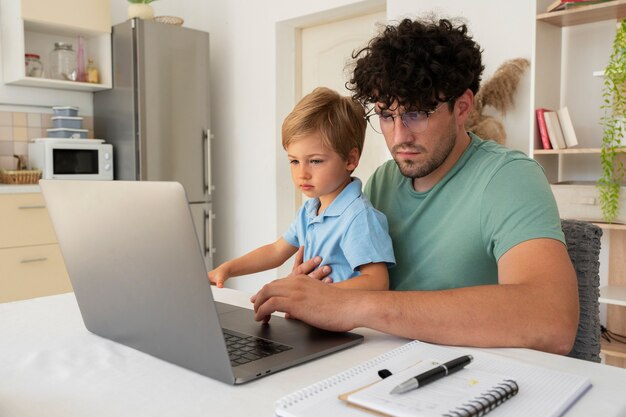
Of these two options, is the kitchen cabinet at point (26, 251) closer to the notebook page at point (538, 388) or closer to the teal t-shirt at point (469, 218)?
the teal t-shirt at point (469, 218)

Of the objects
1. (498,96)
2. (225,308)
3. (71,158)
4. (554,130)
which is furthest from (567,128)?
(71,158)

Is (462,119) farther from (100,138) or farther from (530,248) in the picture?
(100,138)

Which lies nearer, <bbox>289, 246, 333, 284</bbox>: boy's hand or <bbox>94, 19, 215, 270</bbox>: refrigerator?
<bbox>289, 246, 333, 284</bbox>: boy's hand

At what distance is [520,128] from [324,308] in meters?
2.19

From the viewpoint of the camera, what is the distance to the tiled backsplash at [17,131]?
3.78 meters

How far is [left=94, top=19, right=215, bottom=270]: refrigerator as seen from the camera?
3.72 meters

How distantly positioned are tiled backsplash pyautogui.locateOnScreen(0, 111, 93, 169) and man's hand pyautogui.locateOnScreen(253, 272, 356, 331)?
3.32 metres

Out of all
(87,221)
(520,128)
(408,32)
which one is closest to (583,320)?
(408,32)

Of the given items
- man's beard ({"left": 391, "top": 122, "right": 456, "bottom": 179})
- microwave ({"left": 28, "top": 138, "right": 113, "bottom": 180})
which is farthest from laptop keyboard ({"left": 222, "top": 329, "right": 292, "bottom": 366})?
microwave ({"left": 28, "top": 138, "right": 113, "bottom": 180})

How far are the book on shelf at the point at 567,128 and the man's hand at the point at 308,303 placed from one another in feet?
6.40

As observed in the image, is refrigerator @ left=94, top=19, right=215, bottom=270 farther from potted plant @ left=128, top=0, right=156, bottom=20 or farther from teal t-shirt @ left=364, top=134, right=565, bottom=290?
teal t-shirt @ left=364, top=134, right=565, bottom=290

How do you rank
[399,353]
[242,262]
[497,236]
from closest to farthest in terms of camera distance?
[399,353] < [497,236] < [242,262]

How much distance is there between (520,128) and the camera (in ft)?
9.39

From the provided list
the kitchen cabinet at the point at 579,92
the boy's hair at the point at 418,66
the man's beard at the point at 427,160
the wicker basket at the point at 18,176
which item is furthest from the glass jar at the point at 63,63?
the man's beard at the point at 427,160
